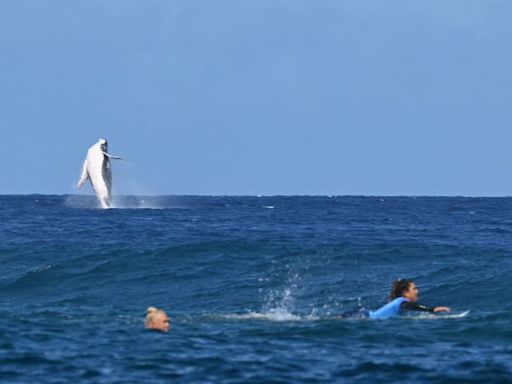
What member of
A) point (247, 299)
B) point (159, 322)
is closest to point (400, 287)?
point (159, 322)

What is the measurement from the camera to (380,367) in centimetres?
1572

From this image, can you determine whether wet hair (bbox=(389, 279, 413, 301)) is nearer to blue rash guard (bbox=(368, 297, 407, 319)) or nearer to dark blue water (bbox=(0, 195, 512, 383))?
blue rash guard (bbox=(368, 297, 407, 319))

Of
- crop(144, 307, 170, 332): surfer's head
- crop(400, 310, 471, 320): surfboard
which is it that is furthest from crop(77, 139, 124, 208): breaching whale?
crop(144, 307, 170, 332): surfer's head

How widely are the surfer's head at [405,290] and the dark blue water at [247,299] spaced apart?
1.85ft

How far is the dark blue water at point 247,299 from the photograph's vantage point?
1565 centimetres

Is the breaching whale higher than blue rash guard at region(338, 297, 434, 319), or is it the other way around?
the breaching whale

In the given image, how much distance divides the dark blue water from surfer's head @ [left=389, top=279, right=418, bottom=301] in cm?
57

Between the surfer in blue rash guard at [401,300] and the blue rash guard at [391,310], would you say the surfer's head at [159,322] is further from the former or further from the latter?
the surfer in blue rash guard at [401,300]

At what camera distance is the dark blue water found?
51.3ft

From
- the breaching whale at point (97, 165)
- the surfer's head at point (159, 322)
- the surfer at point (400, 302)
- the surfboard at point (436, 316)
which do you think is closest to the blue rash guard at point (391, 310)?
the surfer at point (400, 302)

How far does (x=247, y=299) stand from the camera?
1077 inches

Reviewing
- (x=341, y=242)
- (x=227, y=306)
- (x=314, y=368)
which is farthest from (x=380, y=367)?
(x=341, y=242)

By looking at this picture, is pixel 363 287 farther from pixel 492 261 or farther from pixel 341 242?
pixel 341 242

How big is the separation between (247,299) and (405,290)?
8154mm
